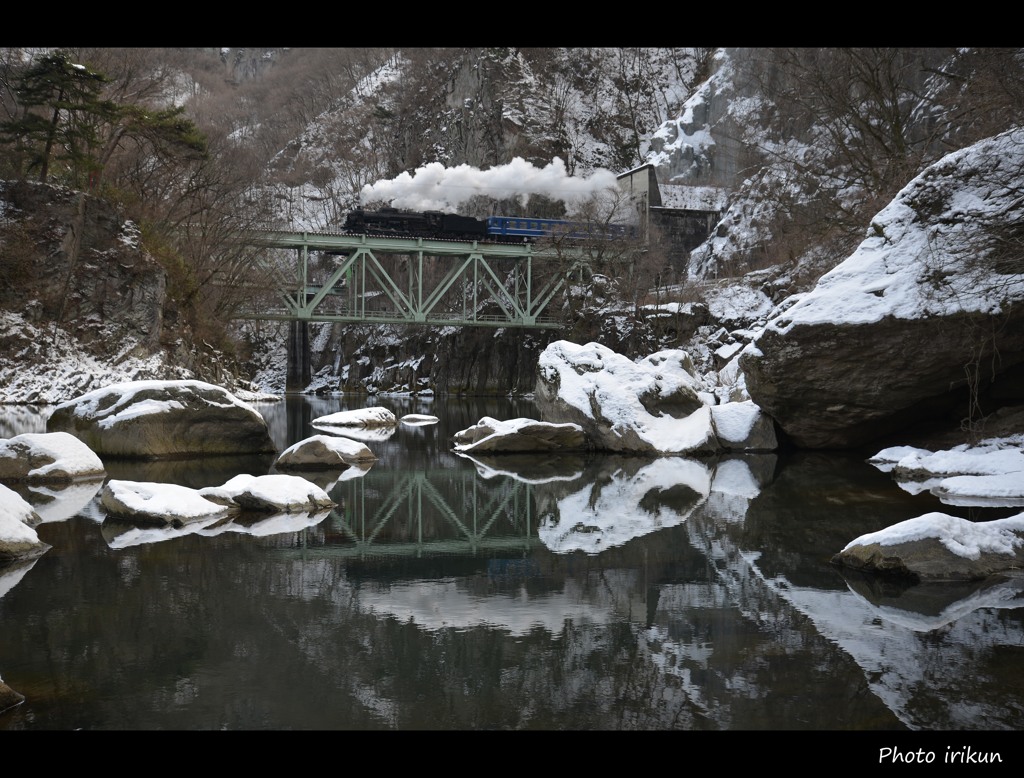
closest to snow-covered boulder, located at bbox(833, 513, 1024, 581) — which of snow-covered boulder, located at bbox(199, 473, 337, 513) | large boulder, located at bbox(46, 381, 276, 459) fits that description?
snow-covered boulder, located at bbox(199, 473, 337, 513)

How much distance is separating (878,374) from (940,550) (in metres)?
8.12

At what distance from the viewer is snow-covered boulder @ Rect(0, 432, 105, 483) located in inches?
468

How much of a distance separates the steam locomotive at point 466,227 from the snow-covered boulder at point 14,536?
3987cm

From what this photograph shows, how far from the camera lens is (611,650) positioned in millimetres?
4914

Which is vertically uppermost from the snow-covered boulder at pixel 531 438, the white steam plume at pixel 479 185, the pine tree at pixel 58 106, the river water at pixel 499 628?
the white steam plume at pixel 479 185

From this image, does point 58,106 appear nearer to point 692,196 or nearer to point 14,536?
point 14,536

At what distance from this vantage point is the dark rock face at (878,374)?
1315 centimetres

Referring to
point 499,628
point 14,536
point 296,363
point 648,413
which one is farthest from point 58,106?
point 296,363

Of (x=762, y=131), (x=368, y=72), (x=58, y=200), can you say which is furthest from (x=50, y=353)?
(x=368, y=72)

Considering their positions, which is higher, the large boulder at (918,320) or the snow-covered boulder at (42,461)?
the large boulder at (918,320)

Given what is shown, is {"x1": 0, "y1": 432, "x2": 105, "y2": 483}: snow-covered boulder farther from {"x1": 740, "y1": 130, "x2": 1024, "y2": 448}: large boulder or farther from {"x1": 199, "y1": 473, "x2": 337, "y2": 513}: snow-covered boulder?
{"x1": 740, "y1": 130, "x2": 1024, "y2": 448}: large boulder

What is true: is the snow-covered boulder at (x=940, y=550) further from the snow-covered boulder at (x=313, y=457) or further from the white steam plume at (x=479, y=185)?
the white steam plume at (x=479, y=185)

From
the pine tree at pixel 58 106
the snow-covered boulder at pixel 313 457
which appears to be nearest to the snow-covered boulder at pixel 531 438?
the snow-covered boulder at pixel 313 457
